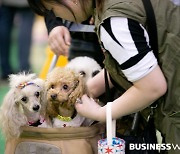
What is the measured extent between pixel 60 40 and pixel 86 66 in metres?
0.37

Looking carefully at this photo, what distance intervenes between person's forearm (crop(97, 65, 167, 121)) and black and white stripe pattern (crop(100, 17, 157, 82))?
0.03m

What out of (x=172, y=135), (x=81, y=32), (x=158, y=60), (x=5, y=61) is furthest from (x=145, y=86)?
(x=5, y=61)

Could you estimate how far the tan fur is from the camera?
1722mm

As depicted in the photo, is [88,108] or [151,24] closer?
[151,24]

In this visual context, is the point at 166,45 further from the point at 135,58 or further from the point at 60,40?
the point at 60,40

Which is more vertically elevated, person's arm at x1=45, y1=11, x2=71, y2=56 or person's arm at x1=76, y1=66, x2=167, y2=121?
person's arm at x1=45, y1=11, x2=71, y2=56

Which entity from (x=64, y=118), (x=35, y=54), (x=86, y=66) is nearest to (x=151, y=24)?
(x=64, y=118)

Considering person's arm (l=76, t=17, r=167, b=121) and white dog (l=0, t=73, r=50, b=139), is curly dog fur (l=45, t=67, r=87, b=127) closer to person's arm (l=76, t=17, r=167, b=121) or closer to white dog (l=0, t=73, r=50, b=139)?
white dog (l=0, t=73, r=50, b=139)

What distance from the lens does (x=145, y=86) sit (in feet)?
4.82

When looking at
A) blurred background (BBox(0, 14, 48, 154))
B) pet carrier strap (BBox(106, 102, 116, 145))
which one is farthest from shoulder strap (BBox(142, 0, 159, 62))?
blurred background (BBox(0, 14, 48, 154))

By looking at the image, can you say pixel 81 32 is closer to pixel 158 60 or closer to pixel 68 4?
pixel 68 4

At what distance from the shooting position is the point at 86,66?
7.58 ft

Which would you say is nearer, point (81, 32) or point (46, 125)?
point (46, 125)

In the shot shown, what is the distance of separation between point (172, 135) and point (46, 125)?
0.50 m
